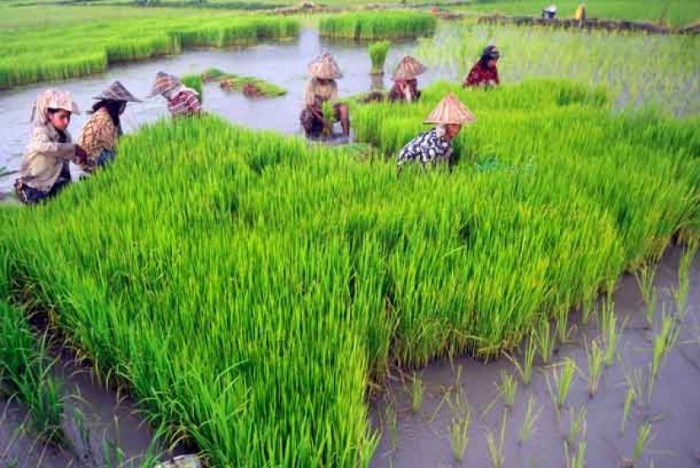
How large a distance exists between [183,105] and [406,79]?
7.97ft

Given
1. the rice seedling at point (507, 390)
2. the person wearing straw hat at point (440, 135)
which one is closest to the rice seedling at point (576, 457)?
the rice seedling at point (507, 390)

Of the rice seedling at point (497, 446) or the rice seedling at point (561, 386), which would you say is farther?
the rice seedling at point (561, 386)

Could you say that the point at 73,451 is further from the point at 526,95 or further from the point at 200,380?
the point at 526,95

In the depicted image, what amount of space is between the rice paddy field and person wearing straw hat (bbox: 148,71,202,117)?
97cm

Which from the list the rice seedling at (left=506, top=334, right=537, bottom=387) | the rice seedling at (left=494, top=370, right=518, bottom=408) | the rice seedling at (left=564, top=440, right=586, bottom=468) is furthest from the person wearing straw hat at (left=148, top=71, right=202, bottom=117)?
the rice seedling at (left=564, top=440, right=586, bottom=468)

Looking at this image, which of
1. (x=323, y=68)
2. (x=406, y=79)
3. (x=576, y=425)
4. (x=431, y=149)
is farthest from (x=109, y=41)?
(x=576, y=425)

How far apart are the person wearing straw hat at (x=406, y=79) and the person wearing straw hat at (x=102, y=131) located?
115 inches

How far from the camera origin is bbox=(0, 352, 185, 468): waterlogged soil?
205cm

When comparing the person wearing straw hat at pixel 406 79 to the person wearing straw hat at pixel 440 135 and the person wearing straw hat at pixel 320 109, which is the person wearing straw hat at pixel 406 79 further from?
the person wearing straw hat at pixel 440 135

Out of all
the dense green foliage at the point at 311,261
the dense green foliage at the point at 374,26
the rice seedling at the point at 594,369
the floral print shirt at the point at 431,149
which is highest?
the dense green foliage at the point at 374,26

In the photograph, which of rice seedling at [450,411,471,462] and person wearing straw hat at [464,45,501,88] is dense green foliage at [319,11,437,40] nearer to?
person wearing straw hat at [464,45,501,88]

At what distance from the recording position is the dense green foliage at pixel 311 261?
1.97m

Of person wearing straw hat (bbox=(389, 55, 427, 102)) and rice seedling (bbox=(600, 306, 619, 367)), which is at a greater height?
person wearing straw hat (bbox=(389, 55, 427, 102))

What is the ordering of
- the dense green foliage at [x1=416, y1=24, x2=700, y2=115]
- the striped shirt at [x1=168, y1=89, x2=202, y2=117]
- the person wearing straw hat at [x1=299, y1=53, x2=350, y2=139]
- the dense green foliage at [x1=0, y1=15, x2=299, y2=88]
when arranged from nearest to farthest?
the striped shirt at [x1=168, y1=89, x2=202, y2=117]
the person wearing straw hat at [x1=299, y1=53, x2=350, y2=139]
the dense green foliage at [x1=416, y1=24, x2=700, y2=115]
the dense green foliage at [x1=0, y1=15, x2=299, y2=88]
